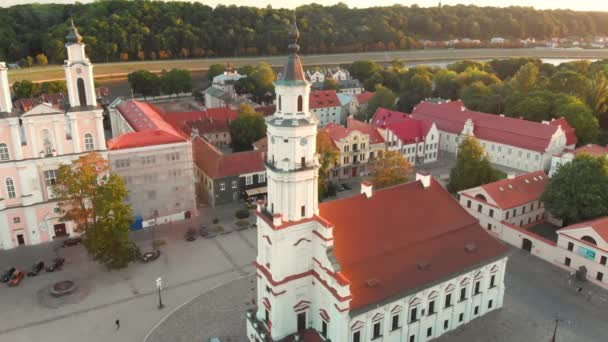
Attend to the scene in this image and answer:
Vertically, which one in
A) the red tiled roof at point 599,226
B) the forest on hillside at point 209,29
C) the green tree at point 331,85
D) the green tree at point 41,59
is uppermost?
the forest on hillside at point 209,29

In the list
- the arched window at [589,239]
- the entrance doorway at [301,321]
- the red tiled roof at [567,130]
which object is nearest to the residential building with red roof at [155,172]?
the entrance doorway at [301,321]

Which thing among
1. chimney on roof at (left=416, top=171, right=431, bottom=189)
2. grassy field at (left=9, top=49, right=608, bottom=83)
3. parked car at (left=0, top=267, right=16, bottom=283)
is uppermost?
grassy field at (left=9, top=49, right=608, bottom=83)

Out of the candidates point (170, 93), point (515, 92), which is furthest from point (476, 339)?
point (170, 93)

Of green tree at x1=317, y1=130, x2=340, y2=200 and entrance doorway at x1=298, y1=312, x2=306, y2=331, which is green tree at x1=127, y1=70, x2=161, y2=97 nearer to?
A: green tree at x1=317, y1=130, x2=340, y2=200

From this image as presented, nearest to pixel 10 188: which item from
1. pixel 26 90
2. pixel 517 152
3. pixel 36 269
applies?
pixel 36 269

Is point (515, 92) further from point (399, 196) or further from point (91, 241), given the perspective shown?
point (91, 241)

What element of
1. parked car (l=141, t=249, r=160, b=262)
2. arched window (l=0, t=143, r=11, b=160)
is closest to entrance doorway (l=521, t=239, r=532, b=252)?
parked car (l=141, t=249, r=160, b=262)

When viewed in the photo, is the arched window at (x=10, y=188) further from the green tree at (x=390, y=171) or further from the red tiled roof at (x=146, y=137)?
the green tree at (x=390, y=171)
